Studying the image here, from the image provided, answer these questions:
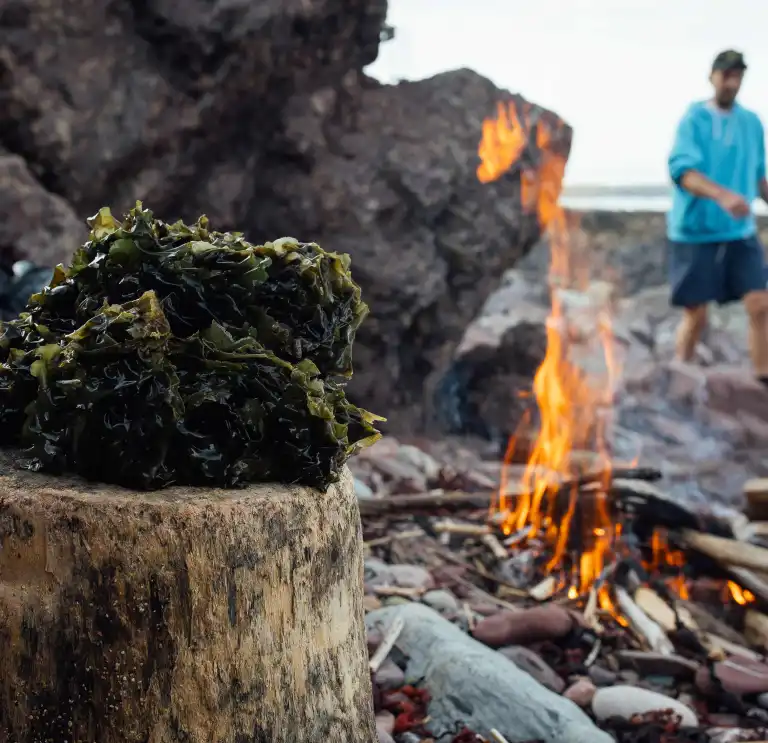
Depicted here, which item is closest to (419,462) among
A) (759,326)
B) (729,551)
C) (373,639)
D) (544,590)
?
(544,590)

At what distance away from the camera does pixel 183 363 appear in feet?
6.22

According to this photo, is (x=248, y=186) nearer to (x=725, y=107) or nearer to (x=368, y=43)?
(x=368, y=43)

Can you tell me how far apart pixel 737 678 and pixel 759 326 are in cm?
522

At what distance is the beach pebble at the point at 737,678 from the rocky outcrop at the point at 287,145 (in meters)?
4.25

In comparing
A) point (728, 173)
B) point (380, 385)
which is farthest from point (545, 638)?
point (728, 173)

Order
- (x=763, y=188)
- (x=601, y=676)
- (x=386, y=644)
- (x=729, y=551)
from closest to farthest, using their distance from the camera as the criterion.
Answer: (x=386, y=644) → (x=601, y=676) → (x=729, y=551) → (x=763, y=188)

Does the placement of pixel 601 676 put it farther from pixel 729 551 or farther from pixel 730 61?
pixel 730 61

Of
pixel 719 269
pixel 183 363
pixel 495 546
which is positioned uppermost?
pixel 719 269

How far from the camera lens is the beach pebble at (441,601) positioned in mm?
3691

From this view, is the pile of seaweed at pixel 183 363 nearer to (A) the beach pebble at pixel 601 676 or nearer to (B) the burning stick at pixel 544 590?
(A) the beach pebble at pixel 601 676

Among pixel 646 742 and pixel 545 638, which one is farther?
pixel 545 638

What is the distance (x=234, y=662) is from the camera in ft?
5.80

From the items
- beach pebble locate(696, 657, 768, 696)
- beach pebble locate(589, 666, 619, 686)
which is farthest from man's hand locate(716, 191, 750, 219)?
beach pebble locate(589, 666, 619, 686)

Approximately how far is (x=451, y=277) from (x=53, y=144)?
337cm
